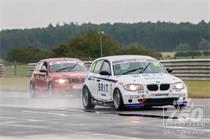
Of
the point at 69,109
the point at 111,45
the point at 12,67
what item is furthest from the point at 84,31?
the point at 69,109

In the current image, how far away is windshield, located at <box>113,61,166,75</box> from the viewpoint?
64.5ft

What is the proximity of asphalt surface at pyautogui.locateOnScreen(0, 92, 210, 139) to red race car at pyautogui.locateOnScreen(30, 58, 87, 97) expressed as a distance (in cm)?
575

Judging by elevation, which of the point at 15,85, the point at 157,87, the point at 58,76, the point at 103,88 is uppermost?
the point at 157,87

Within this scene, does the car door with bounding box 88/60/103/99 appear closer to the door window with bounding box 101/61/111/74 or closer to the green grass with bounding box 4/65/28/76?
the door window with bounding box 101/61/111/74

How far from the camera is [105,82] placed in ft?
65.7

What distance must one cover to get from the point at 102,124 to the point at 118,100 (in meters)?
3.93

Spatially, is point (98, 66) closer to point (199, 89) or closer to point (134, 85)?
point (134, 85)

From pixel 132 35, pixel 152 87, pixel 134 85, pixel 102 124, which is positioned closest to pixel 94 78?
pixel 134 85

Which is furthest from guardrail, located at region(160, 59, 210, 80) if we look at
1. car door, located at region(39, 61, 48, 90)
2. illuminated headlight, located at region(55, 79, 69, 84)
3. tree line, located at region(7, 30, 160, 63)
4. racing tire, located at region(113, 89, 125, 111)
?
tree line, located at region(7, 30, 160, 63)

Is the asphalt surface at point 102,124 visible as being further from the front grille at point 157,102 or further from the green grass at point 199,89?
the green grass at point 199,89

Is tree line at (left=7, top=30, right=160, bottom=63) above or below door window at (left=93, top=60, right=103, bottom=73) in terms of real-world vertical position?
below

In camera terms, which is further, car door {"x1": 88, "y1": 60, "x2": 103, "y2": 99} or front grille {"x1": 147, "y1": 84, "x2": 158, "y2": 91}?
car door {"x1": 88, "y1": 60, "x2": 103, "y2": 99}

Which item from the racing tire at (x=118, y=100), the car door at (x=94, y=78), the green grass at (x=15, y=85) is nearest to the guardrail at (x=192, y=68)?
the green grass at (x=15, y=85)

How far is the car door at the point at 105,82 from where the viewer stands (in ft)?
64.8
